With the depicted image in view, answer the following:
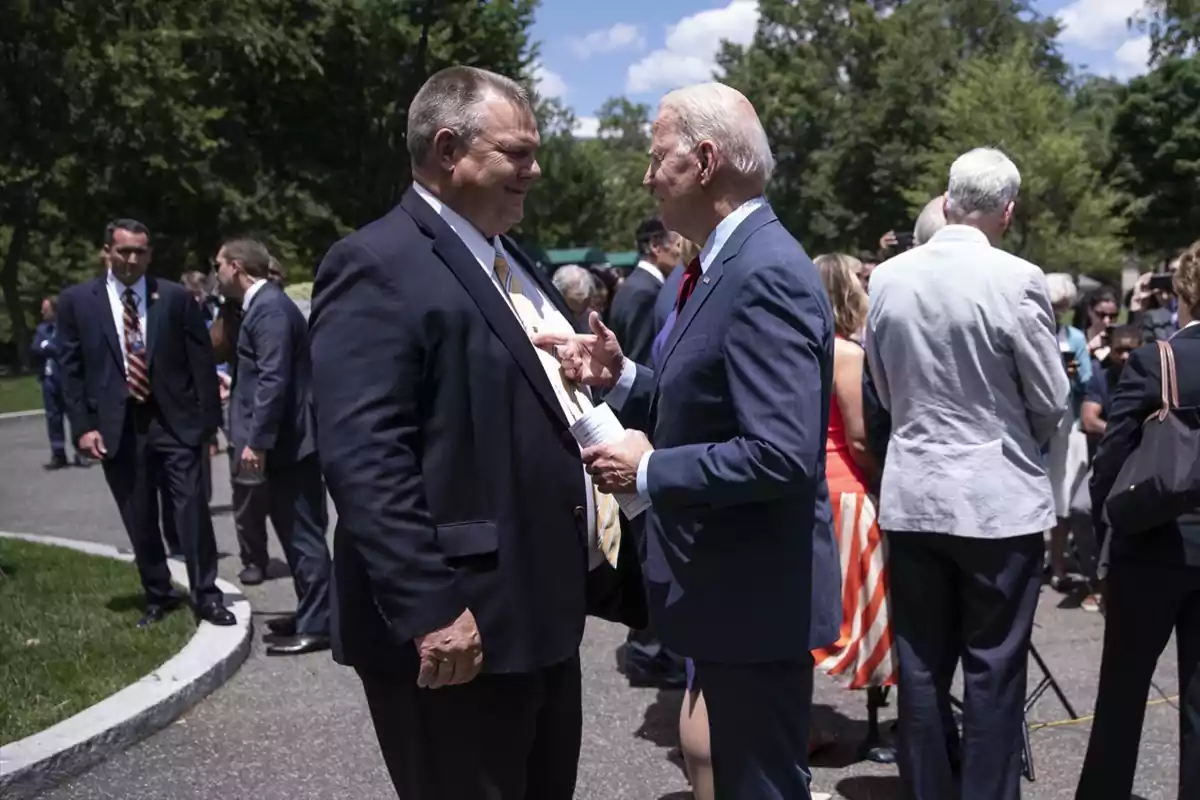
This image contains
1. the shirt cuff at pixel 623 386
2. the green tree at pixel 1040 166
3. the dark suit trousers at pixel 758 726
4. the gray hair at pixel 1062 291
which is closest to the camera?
the dark suit trousers at pixel 758 726

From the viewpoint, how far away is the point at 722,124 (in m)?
2.62

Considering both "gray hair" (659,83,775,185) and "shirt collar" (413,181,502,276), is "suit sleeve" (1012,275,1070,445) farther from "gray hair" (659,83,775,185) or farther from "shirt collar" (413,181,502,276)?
"shirt collar" (413,181,502,276)

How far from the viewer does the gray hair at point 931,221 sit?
13.3ft

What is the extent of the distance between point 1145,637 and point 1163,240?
48.1m

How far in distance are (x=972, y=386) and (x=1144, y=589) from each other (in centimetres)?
79

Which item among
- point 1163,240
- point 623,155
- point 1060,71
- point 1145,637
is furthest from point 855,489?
point 623,155

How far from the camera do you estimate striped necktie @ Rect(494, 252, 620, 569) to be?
264 centimetres

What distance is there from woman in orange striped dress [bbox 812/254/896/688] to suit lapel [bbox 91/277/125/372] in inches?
152

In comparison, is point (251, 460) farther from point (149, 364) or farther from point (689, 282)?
point (689, 282)

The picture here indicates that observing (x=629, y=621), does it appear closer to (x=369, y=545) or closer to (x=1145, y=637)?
(x=369, y=545)

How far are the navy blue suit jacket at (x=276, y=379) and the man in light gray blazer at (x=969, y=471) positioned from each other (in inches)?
129

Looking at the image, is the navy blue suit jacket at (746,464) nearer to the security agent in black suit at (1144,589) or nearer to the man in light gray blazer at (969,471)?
the man in light gray blazer at (969,471)

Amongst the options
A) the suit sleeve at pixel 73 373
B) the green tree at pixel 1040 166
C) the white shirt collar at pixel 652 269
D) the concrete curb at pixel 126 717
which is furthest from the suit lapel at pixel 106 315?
the green tree at pixel 1040 166

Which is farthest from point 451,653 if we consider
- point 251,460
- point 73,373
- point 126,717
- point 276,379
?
point 73,373
